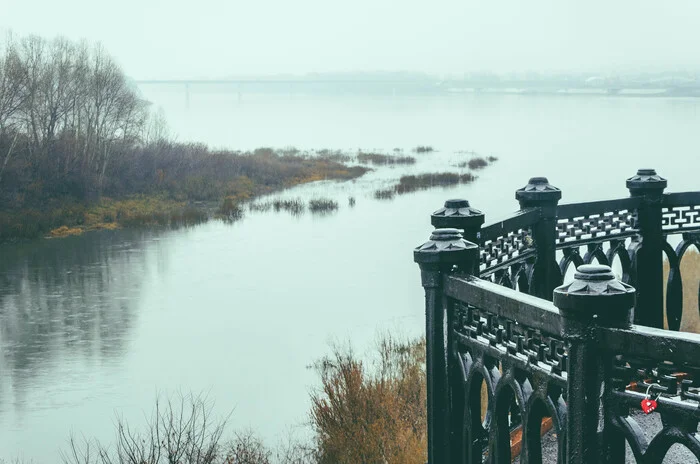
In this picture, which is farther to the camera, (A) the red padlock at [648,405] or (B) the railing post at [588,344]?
(B) the railing post at [588,344]

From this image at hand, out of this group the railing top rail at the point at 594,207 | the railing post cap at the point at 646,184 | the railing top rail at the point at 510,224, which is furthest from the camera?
the railing post cap at the point at 646,184

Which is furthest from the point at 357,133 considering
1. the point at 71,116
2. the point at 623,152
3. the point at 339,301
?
the point at 339,301

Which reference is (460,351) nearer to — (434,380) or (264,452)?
(434,380)

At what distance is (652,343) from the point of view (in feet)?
8.75

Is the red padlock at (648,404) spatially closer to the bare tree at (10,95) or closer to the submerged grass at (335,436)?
the submerged grass at (335,436)

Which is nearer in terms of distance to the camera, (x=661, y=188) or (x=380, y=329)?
(x=661, y=188)

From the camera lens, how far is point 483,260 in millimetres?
4562

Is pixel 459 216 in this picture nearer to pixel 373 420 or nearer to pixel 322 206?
pixel 373 420

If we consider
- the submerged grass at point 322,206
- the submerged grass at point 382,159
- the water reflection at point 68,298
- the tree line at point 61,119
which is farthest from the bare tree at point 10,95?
the submerged grass at point 382,159

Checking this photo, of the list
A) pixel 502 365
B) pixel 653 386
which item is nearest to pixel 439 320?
pixel 502 365

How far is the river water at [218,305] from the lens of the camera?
19938 mm

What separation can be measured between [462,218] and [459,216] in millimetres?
17

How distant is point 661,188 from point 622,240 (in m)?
0.44

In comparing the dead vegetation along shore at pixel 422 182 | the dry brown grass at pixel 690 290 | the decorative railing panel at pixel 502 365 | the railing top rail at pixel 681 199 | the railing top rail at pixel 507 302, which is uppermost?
the railing top rail at pixel 681 199
